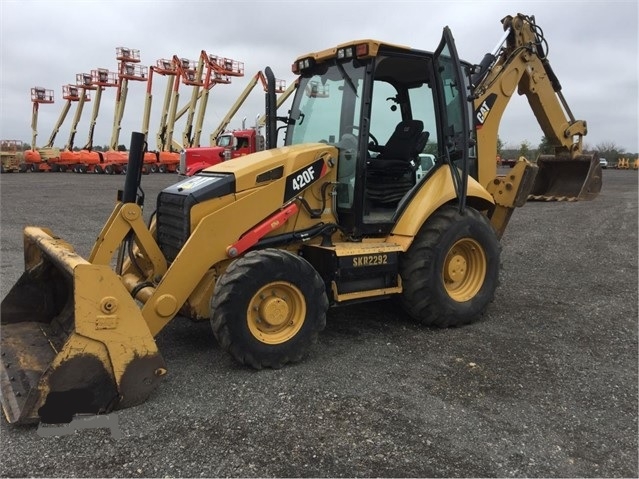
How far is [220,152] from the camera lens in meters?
21.0

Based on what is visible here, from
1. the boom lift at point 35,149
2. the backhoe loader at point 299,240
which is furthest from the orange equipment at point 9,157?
the backhoe loader at point 299,240

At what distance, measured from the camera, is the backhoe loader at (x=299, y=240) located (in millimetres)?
3418

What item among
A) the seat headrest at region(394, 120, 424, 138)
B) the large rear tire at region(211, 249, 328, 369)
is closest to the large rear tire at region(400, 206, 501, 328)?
the seat headrest at region(394, 120, 424, 138)

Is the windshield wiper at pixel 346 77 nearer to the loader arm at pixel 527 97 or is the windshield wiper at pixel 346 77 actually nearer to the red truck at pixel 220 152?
the loader arm at pixel 527 97

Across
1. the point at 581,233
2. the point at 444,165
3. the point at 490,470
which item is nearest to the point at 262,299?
the point at 490,470

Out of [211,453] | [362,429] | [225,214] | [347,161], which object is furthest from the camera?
[347,161]

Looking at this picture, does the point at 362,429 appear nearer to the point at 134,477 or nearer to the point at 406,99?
the point at 134,477

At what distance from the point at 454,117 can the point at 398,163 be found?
719 millimetres

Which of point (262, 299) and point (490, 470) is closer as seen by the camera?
point (490, 470)

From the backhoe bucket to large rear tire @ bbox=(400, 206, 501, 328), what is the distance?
1.94m

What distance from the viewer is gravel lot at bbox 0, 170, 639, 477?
2.92 metres

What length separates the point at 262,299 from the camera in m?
4.04

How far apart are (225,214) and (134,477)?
2.03m

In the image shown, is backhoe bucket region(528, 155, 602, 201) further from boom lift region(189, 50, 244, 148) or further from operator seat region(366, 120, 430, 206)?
boom lift region(189, 50, 244, 148)
